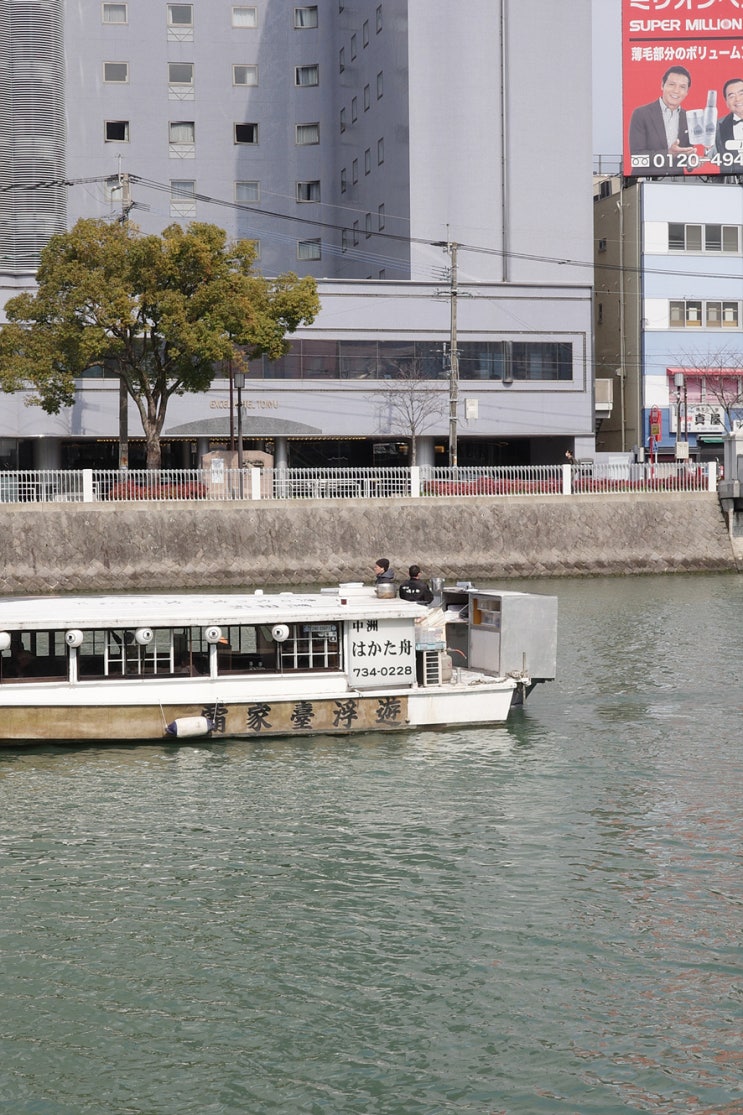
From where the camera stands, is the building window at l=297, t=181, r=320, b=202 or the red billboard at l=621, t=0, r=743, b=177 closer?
the red billboard at l=621, t=0, r=743, b=177

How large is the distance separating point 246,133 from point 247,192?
337 centimetres

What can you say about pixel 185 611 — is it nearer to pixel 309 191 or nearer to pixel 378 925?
pixel 378 925

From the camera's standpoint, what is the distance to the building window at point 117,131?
251ft

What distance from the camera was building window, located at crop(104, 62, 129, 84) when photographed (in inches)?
3004

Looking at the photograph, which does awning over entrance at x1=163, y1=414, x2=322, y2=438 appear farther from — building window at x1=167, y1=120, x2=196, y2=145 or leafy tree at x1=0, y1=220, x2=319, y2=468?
building window at x1=167, y1=120, x2=196, y2=145

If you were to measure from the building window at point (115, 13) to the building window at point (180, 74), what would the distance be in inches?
142

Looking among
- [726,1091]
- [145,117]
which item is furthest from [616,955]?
[145,117]

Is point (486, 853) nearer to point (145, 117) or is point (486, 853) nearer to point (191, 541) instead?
point (191, 541)

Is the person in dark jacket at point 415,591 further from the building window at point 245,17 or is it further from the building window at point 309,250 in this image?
the building window at point 245,17

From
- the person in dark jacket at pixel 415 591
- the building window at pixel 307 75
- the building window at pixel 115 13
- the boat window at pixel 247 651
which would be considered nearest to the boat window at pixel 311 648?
the boat window at pixel 247 651

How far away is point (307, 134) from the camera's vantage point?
79.2 metres

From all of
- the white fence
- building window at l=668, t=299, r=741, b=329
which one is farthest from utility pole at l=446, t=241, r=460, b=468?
building window at l=668, t=299, r=741, b=329

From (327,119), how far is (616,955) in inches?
2846

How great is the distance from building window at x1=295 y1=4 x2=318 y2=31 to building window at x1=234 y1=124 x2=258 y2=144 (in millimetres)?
6142
